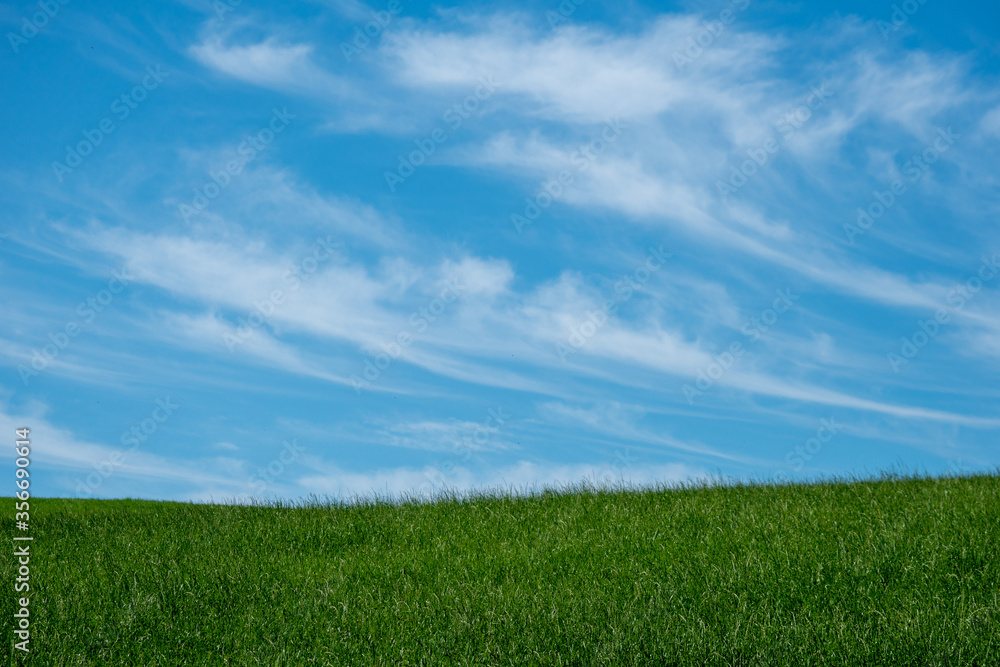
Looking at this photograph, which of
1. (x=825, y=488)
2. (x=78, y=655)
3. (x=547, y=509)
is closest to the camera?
(x=78, y=655)

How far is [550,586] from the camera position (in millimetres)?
8609

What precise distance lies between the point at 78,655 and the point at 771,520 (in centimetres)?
868

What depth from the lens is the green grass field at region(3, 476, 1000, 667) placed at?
7.05 meters

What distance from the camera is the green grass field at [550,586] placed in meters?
7.05

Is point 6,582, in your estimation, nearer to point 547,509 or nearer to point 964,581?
point 547,509

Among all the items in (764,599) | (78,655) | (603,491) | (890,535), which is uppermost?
(603,491)

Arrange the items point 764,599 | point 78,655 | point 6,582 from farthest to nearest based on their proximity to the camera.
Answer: point 6,582, point 764,599, point 78,655

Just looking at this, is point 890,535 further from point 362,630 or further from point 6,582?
point 6,582

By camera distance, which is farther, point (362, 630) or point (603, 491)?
point (603, 491)

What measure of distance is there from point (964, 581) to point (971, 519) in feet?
8.52

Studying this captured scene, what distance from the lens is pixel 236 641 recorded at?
748 cm

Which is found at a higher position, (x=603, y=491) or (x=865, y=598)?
(x=603, y=491)

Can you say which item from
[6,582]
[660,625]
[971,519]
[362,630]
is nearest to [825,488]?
[971,519]

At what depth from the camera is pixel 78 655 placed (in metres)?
7.26
